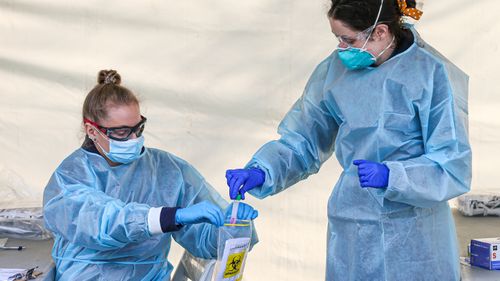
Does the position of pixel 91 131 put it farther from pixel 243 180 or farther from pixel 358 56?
pixel 358 56

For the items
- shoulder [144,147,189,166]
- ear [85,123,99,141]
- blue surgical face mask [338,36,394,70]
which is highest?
blue surgical face mask [338,36,394,70]

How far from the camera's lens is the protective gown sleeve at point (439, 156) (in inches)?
64.3

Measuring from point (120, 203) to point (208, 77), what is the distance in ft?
3.44

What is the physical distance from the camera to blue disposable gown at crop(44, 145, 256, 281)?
1799 millimetres

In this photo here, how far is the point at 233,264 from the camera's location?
1.71 meters

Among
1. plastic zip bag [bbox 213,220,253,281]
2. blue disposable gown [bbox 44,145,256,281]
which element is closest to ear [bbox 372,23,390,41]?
plastic zip bag [bbox 213,220,253,281]

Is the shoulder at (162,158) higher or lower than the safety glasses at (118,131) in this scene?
lower

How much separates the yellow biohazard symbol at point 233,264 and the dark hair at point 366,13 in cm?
63

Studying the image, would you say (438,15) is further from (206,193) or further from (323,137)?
(206,193)

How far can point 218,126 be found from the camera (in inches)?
110

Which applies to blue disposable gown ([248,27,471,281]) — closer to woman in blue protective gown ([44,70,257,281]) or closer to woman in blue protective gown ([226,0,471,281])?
woman in blue protective gown ([226,0,471,281])

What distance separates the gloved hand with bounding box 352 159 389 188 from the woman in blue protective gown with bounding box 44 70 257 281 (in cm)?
34

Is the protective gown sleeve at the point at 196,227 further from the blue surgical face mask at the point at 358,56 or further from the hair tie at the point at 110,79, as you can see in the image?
the blue surgical face mask at the point at 358,56

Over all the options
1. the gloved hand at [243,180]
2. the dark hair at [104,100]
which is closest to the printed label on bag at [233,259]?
the gloved hand at [243,180]
